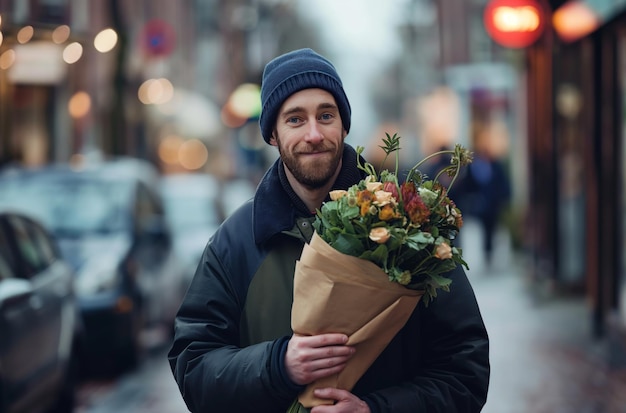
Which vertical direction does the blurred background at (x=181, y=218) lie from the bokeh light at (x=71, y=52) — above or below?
below

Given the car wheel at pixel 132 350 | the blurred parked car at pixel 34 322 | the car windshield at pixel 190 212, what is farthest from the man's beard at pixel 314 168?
the car windshield at pixel 190 212

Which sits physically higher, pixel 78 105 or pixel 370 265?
pixel 78 105

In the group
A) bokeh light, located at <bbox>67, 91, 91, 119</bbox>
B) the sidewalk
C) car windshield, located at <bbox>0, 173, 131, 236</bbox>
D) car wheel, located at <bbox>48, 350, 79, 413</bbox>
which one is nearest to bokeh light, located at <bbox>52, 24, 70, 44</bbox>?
car windshield, located at <bbox>0, 173, 131, 236</bbox>

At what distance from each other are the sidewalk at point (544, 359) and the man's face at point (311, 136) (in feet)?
17.0

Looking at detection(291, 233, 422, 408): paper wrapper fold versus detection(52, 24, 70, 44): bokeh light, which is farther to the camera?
detection(52, 24, 70, 44): bokeh light

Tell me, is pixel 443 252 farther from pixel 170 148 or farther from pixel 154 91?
pixel 170 148

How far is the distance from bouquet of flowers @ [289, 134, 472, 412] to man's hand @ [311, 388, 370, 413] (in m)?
0.02

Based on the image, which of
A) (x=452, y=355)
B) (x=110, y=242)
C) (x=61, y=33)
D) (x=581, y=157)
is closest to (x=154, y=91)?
(x=61, y=33)

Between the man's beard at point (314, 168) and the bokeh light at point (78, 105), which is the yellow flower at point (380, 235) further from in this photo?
the bokeh light at point (78, 105)

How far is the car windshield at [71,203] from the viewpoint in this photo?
1065 centimetres

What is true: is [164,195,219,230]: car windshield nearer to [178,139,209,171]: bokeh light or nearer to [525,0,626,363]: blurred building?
[525,0,626,363]: blurred building

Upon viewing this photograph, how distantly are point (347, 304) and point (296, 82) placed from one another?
68cm

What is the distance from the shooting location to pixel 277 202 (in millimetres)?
3082

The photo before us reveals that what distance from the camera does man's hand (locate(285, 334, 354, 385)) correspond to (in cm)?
271
